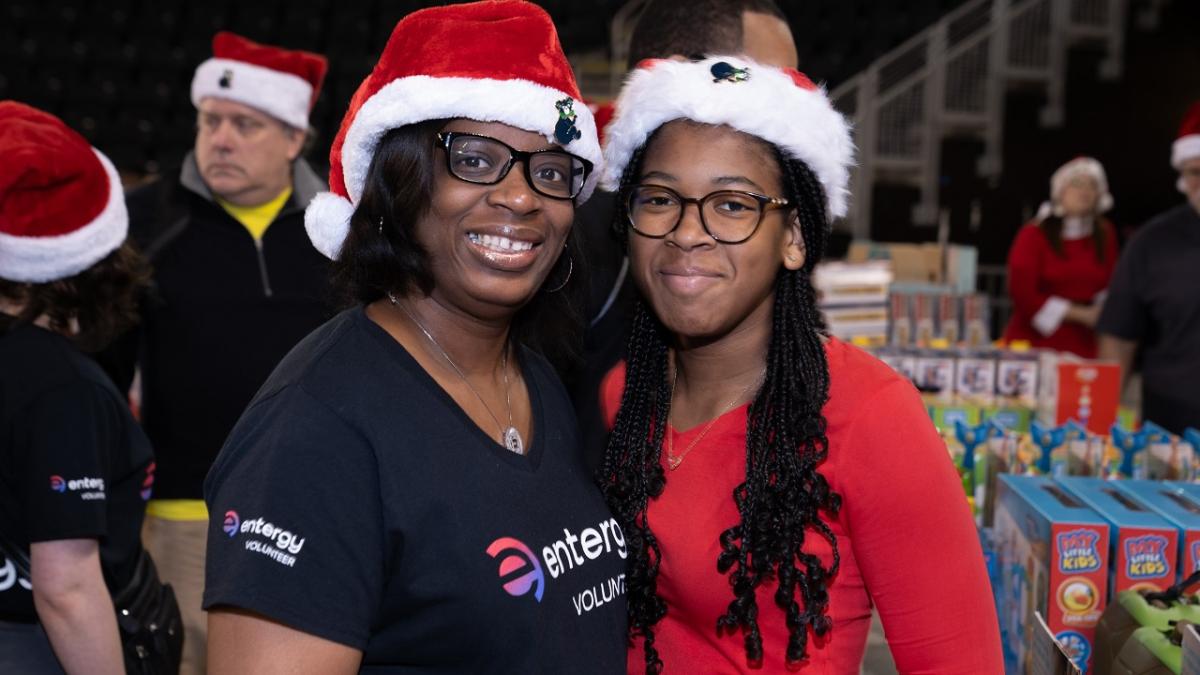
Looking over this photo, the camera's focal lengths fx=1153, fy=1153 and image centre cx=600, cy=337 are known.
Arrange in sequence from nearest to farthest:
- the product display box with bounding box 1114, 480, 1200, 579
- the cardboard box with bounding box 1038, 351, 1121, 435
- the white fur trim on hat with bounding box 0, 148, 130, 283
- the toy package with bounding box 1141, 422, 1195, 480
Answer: the product display box with bounding box 1114, 480, 1200, 579 < the white fur trim on hat with bounding box 0, 148, 130, 283 < the toy package with bounding box 1141, 422, 1195, 480 < the cardboard box with bounding box 1038, 351, 1121, 435

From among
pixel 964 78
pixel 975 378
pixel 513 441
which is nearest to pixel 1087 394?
pixel 975 378

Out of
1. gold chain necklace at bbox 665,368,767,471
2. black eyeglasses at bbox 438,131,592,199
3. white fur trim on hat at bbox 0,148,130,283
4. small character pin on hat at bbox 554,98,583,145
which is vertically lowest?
gold chain necklace at bbox 665,368,767,471

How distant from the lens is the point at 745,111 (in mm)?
1424

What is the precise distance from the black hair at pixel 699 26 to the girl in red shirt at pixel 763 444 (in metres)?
0.61

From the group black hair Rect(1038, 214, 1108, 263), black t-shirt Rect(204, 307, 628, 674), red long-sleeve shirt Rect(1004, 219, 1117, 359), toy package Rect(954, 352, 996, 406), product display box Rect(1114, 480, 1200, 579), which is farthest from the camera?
black hair Rect(1038, 214, 1108, 263)

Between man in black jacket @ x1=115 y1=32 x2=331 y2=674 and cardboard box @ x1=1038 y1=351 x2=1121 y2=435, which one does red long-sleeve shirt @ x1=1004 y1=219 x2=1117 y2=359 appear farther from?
man in black jacket @ x1=115 y1=32 x2=331 y2=674

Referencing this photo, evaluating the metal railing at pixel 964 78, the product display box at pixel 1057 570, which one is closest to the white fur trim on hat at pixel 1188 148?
the product display box at pixel 1057 570

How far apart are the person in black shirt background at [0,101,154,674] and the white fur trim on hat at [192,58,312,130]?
2.89 feet

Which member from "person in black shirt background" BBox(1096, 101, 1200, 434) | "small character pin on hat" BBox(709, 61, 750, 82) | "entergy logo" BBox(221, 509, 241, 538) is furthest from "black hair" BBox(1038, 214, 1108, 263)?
"entergy logo" BBox(221, 509, 241, 538)

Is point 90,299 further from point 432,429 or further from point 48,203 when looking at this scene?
point 432,429

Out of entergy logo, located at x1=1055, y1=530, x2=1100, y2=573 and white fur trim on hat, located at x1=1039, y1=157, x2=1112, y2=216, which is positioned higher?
white fur trim on hat, located at x1=1039, y1=157, x2=1112, y2=216

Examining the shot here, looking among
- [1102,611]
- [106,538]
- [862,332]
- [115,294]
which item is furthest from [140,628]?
[862,332]

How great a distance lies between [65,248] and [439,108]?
1081mm

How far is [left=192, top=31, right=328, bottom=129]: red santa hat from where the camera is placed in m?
3.07
